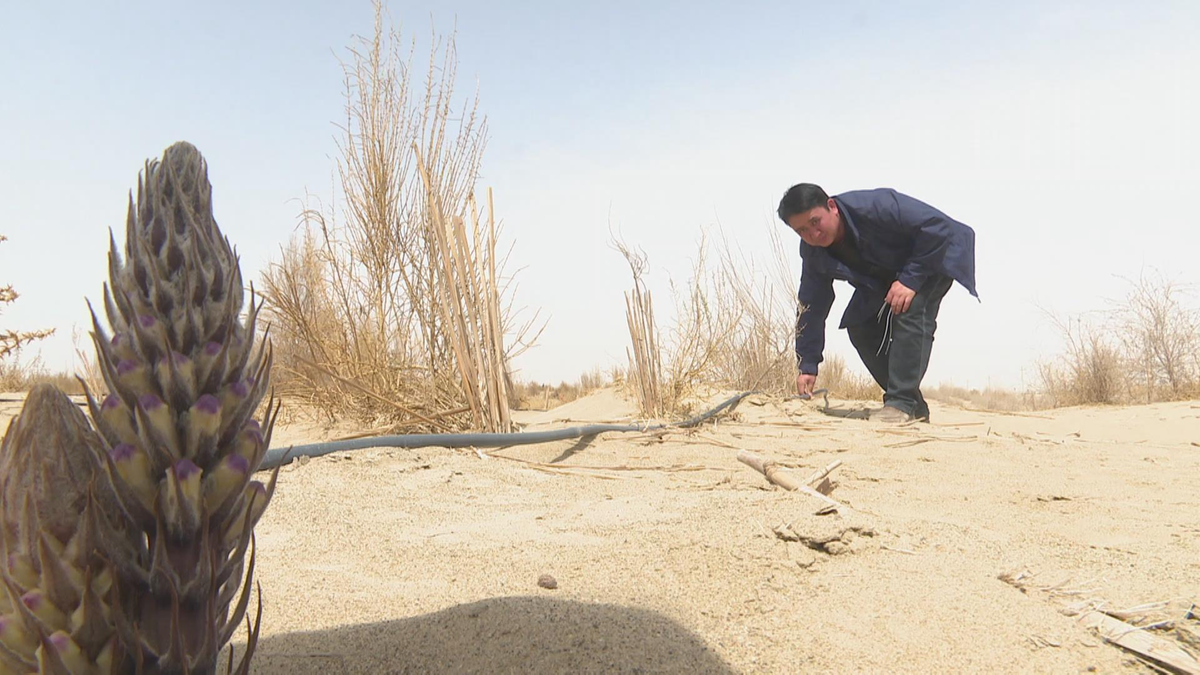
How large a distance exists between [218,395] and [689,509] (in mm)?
1655

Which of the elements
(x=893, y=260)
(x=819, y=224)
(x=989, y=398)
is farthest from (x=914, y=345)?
(x=989, y=398)

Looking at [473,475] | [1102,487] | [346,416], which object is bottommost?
[1102,487]

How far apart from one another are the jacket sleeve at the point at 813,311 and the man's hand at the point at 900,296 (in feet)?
2.42

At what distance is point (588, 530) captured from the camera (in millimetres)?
2074

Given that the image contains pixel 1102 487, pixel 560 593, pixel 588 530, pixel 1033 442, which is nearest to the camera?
pixel 560 593

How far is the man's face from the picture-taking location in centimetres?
531

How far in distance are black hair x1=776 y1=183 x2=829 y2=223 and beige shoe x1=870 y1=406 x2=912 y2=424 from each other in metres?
1.54

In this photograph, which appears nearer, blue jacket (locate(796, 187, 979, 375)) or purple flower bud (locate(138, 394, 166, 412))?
purple flower bud (locate(138, 394, 166, 412))

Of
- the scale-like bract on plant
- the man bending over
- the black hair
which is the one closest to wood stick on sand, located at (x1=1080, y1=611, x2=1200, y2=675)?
the scale-like bract on plant

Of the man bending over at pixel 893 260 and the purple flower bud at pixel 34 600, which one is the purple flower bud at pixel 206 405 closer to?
the purple flower bud at pixel 34 600

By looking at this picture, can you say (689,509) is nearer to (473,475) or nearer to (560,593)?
(560,593)

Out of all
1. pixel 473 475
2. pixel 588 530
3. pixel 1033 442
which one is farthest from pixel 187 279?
pixel 1033 442

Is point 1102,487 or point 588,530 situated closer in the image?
point 588,530

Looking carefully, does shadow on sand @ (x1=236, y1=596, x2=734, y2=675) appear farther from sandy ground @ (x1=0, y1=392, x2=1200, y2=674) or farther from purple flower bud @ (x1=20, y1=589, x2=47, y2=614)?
purple flower bud @ (x1=20, y1=589, x2=47, y2=614)
